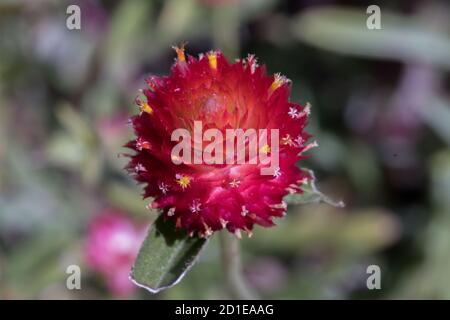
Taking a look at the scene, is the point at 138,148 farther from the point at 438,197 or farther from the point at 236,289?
the point at 438,197

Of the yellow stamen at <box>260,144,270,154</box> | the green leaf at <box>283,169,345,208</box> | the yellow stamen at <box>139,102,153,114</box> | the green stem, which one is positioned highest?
the yellow stamen at <box>139,102,153,114</box>

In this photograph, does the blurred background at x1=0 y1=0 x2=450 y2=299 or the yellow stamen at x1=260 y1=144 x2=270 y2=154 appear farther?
→ the blurred background at x1=0 y1=0 x2=450 y2=299

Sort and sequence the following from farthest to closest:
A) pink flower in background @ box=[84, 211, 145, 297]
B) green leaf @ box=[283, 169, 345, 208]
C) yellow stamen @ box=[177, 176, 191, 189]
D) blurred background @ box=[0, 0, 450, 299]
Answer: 1. blurred background @ box=[0, 0, 450, 299]
2. pink flower in background @ box=[84, 211, 145, 297]
3. green leaf @ box=[283, 169, 345, 208]
4. yellow stamen @ box=[177, 176, 191, 189]

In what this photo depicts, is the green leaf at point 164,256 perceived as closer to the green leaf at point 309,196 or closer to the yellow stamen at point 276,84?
the green leaf at point 309,196

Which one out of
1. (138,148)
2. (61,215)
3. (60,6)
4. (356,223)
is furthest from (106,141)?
(138,148)

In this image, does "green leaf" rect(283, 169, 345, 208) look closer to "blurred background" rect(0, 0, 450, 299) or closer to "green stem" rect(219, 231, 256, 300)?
"green stem" rect(219, 231, 256, 300)

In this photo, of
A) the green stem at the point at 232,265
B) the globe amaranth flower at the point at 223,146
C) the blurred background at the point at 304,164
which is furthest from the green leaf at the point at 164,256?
the blurred background at the point at 304,164

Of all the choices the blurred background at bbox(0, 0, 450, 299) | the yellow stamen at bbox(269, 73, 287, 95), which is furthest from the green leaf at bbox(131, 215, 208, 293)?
the blurred background at bbox(0, 0, 450, 299)
